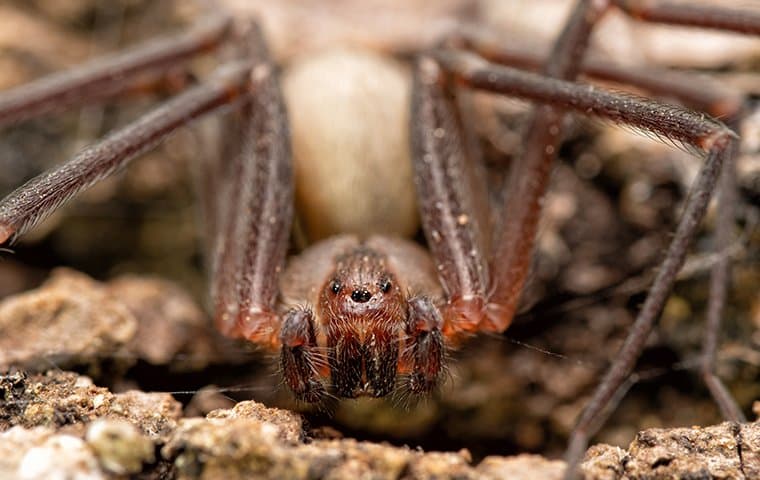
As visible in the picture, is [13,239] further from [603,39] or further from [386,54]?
[603,39]

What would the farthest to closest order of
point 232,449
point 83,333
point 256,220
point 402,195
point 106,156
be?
1. point 402,195
2. point 256,220
3. point 83,333
4. point 106,156
5. point 232,449

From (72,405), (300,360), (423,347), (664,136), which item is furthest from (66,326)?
(664,136)

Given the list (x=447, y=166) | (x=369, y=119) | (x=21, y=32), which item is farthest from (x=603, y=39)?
(x=21, y=32)

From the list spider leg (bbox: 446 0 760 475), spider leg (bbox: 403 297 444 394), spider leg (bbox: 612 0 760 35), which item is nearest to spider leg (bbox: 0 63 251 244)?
spider leg (bbox: 403 297 444 394)

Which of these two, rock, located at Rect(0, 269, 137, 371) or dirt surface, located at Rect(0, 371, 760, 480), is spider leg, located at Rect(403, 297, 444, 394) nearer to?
dirt surface, located at Rect(0, 371, 760, 480)

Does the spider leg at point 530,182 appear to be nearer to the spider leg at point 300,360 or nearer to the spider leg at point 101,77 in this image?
the spider leg at point 300,360

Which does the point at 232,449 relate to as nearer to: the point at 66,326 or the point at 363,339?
the point at 363,339
